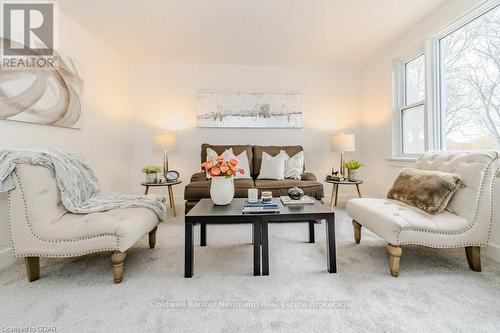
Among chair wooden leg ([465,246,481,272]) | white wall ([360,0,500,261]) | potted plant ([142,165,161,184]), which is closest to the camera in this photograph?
chair wooden leg ([465,246,481,272])

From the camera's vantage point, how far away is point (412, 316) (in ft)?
3.92

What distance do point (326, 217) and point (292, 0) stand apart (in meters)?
2.17

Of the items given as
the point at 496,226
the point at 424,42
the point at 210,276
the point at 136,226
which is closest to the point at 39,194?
the point at 136,226

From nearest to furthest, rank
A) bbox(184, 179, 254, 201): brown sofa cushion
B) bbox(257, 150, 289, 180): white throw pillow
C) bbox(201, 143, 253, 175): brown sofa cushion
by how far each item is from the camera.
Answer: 1. bbox(184, 179, 254, 201): brown sofa cushion
2. bbox(257, 150, 289, 180): white throw pillow
3. bbox(201, 143, 253, 175): brown sofa cushion

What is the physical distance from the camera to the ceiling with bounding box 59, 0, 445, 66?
7.93ft

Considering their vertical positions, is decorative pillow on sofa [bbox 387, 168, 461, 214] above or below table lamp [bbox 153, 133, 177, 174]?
below

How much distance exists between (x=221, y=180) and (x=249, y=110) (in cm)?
233

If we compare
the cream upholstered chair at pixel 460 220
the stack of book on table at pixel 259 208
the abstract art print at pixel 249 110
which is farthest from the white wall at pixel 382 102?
the stack of book on table at pixel 259 208

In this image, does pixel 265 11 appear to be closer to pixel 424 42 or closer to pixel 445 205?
pixel 424 42

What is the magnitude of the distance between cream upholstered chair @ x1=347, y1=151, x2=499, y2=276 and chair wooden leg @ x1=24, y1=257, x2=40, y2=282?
240 centimetres

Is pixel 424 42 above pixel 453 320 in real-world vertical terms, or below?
above

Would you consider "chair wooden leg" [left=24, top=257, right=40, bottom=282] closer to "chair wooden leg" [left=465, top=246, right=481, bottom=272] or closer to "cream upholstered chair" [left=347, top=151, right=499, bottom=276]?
"cream upholstered chair" [left=347, top=151, right=499, bottom=276]

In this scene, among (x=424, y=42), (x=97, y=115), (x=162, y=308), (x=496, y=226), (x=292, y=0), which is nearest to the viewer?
(x=162, y=308)

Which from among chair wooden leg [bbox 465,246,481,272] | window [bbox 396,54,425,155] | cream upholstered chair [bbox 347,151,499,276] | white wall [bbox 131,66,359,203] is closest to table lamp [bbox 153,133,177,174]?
white wall [bbox 131,66,359,203]
